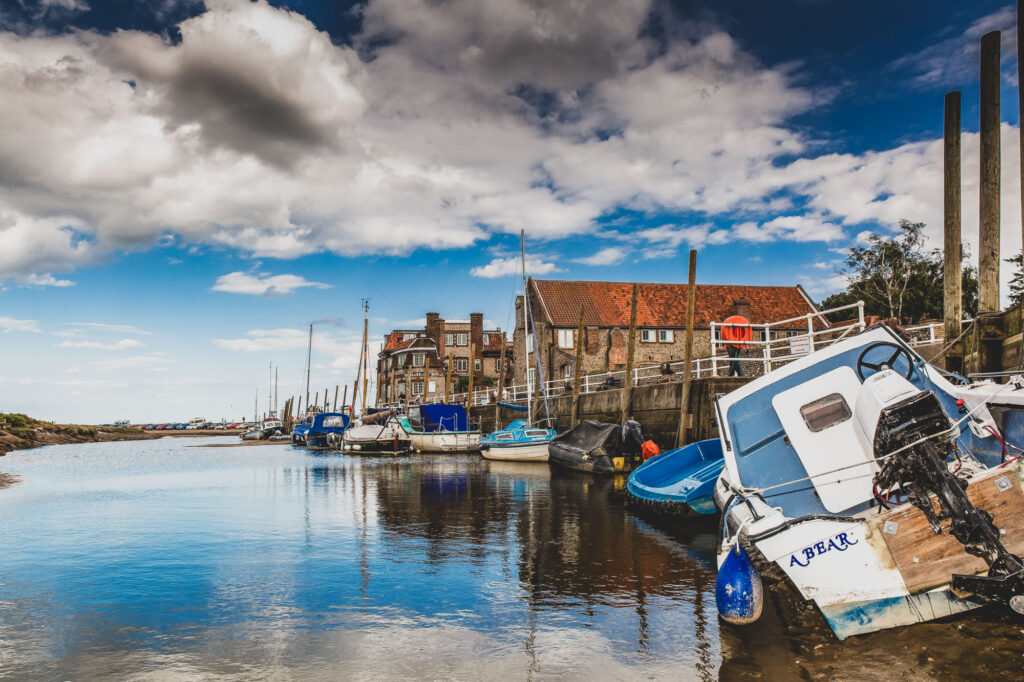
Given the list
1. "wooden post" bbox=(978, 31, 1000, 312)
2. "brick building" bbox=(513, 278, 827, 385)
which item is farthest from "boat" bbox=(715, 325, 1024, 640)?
"brick building" bbox=(513, 278, 827, 385)

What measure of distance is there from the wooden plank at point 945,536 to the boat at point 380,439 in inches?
1420

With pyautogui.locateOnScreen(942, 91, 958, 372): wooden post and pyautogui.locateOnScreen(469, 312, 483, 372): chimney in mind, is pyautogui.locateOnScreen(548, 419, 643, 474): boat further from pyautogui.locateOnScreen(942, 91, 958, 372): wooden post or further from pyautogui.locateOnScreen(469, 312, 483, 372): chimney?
pyautogui.locateOnScreen(469, 312, 483, 372): chimney

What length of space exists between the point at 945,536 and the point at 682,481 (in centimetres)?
900

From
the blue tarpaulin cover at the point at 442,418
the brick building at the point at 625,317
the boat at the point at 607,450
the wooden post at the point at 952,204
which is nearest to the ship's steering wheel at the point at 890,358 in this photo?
the wooden post at the point at 952,204

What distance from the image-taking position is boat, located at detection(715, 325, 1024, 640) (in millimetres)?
5793

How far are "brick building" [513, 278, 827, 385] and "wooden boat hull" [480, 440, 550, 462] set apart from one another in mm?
12921

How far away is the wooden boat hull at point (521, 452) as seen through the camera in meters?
29.3

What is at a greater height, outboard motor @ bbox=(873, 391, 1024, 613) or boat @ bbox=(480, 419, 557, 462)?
outboard motor @ bbox=(873, 391, 1024, 613)

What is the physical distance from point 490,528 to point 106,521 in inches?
393

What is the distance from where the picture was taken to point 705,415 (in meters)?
20.5

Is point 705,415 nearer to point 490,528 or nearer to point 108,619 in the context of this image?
point 490,528

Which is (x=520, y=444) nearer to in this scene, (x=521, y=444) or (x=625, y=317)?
(x=521, y=444)

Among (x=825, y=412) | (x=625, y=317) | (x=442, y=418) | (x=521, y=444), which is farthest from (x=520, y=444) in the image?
(x=825, y=412)

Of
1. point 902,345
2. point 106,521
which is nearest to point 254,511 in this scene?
point 106,521
